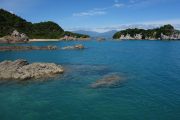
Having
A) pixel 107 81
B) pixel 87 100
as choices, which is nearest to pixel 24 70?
pixel 107 81

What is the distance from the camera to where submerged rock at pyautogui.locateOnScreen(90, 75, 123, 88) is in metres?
45.9

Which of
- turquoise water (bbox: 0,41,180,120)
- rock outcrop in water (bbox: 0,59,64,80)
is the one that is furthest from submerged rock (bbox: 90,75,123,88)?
rock outcrop in water (bbox: 0,59,64,80)

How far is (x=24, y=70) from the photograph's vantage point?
178 ft

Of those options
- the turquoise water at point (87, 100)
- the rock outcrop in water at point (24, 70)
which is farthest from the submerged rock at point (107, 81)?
the rock outcrop in water at point (24, 70)

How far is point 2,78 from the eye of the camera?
52.7 metres

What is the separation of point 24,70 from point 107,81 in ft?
59.3

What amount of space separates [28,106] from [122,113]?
12861 millimetres

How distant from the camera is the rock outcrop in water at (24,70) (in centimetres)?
5269

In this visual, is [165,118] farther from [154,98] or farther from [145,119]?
[154,98]

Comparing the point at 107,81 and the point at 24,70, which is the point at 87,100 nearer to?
the point at 107,81

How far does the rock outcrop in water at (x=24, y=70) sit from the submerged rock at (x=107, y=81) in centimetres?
1219

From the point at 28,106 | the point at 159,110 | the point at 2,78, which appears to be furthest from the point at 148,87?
the point at 2,78

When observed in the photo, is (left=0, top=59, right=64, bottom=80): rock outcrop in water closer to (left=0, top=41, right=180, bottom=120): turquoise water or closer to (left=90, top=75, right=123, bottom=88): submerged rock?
(left=0, top=41, right=180, bottom=120): turquoise water

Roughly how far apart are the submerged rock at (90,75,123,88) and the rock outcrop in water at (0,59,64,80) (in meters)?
12.2
